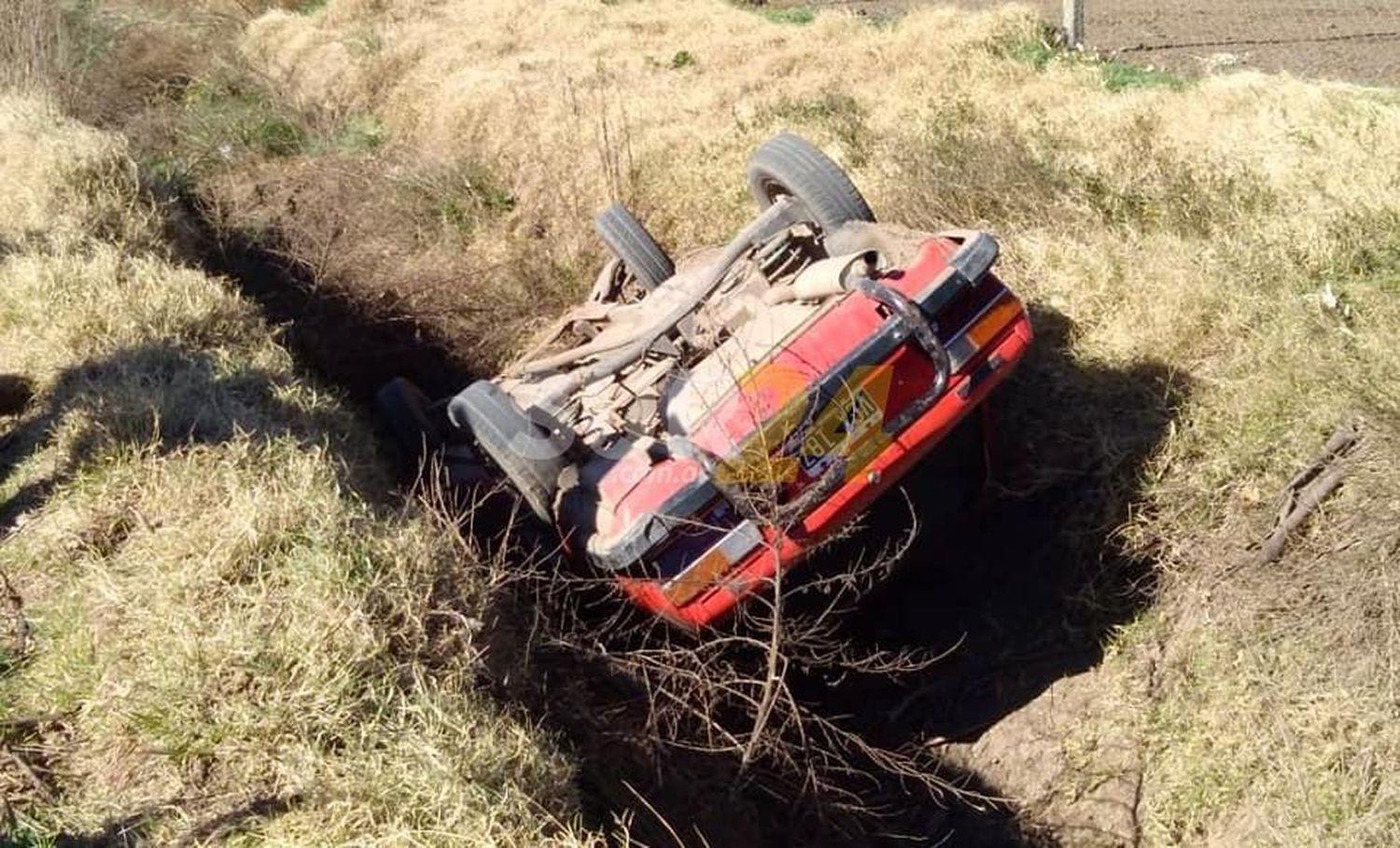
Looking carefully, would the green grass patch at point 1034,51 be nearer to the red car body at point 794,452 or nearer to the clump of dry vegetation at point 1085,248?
the clump of dry vegetation at point 1085,248

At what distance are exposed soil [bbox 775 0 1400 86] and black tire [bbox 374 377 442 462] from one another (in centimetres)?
634

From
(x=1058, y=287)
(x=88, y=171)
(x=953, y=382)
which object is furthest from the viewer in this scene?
(x=88, y=171)

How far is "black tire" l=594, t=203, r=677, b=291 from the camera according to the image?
262 inches

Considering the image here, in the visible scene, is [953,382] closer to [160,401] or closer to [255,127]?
[160,401]

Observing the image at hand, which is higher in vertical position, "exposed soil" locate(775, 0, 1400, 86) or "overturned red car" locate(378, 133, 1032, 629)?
"overturned red car" locate(378, 133, 1032, 629)

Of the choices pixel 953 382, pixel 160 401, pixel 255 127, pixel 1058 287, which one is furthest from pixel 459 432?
pixel 255 127

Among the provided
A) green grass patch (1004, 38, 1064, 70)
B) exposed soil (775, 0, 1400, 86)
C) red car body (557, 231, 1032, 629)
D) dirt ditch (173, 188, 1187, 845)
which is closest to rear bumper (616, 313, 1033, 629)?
red car body (557, 231, 1032, 629)

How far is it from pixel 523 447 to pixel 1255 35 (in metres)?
8.44

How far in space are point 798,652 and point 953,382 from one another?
1257mm

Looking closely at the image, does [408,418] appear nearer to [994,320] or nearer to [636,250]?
[636,250]

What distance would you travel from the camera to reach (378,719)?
12.0ft

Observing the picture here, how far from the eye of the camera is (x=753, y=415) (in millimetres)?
4531

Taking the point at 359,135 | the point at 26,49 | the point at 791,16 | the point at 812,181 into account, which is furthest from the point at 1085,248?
the point at 26,49

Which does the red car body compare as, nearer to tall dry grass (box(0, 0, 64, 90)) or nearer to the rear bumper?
the rear bumper
